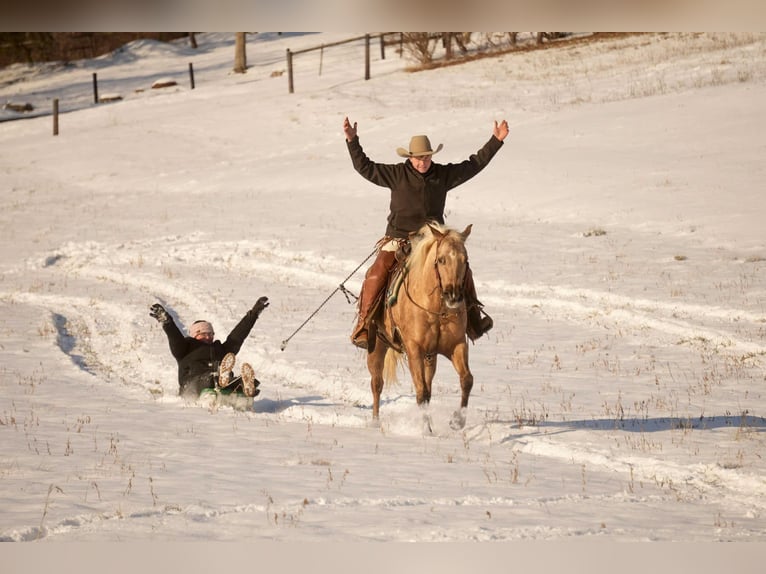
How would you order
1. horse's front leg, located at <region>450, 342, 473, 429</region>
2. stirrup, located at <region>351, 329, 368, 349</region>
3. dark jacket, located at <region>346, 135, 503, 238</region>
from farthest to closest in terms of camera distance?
1. stirrup, located at <region>351, 329, 368, 349</region>
2. dark jacket, located at <region>346, 135, 503, 238</region>
3. horse's front leg, located at <region>450, 342, 473, 429</region>

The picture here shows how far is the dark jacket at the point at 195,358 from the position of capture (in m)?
13.6

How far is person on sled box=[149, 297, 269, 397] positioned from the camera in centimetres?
1341

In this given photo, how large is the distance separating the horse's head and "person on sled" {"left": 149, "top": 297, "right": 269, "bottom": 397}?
375 centimetres

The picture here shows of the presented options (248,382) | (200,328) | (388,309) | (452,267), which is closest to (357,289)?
(200,328)

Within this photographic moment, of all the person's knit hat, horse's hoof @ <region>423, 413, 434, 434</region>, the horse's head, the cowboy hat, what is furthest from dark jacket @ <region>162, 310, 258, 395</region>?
the horse's head

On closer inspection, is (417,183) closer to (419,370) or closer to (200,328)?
(419,370)

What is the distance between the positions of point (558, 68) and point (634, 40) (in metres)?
5.11

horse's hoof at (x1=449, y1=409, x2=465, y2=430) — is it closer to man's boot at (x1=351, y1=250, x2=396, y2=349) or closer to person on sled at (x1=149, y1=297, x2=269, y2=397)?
man's boot at (x1=351, y1=250, x2=396, y2=349)

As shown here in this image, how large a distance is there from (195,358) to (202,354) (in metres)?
0.12

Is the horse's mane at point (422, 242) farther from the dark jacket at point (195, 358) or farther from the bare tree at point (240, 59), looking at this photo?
the bare tree at point (240, 59)

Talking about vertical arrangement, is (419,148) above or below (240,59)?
below

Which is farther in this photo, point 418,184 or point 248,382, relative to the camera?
point 248,382

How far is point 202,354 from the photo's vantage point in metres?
13.7
